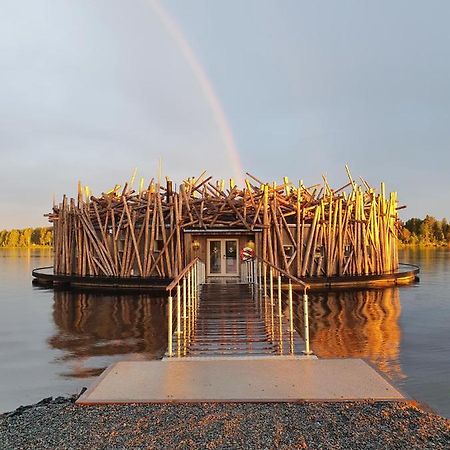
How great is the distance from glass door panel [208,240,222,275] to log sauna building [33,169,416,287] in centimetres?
5

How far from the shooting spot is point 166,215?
23969mm

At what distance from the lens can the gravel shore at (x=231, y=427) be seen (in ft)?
13.5

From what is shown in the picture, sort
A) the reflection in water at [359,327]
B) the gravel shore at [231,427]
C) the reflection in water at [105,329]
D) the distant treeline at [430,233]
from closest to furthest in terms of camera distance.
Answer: the gravel shore at [231,427] → the reflection in water at [359,327] → the reflection in water at [105,329] → the distant treeline at [430,233]

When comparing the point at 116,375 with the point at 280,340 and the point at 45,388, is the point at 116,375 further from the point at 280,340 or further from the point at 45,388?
the point at 280,340

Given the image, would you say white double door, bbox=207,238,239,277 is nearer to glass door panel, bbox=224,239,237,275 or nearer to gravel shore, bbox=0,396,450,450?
glass door panel, bbox=224,239,237,275

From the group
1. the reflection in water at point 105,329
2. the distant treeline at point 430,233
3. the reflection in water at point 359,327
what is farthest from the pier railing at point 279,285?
the distant treeline at point 430,233

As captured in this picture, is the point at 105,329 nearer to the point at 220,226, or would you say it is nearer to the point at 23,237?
the point at 220,226

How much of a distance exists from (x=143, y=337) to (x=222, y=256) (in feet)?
41.2

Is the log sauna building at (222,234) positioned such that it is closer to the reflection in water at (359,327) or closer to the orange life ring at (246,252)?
the orange life ring at (246,252)

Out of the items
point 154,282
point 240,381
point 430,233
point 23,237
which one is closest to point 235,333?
point 240,381

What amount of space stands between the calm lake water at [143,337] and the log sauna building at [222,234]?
3377 millimetres

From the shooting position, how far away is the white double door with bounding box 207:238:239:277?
24.0 metres

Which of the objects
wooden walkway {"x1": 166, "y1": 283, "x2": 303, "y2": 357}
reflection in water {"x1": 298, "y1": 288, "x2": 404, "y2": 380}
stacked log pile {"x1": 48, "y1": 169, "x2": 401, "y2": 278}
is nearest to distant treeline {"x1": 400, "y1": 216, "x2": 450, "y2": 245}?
stacked log pile {"x1": 48, "y1": 169, "x2": 401, "y2": 278}

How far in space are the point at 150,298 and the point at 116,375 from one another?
1365 cm
